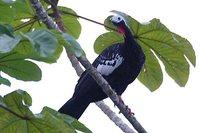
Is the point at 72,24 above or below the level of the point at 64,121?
above

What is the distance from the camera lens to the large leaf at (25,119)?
8.09ft

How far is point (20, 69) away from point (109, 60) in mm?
1463

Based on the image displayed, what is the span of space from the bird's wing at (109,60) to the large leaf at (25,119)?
4.67 feet

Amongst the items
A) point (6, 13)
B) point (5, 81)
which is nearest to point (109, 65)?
point (6, 13)

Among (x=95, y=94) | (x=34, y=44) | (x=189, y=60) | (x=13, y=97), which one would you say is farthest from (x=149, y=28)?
(x=34, y=44)

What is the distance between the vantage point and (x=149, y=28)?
369 centimetres

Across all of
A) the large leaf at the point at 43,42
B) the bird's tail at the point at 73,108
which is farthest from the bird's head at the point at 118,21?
the large leaf at the point at 43,42

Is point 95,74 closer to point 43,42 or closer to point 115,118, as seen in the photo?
point 115,118

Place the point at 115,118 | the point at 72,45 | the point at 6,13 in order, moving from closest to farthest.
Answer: the point at 72,45 → the point at 6,13 → the point at 115,118

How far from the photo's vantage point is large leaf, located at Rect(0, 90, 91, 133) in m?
2.47

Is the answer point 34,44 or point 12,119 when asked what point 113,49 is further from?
point 34,44

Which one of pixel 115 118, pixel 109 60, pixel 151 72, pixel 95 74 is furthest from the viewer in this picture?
pixel 109 60

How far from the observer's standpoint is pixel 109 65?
405 centimetres

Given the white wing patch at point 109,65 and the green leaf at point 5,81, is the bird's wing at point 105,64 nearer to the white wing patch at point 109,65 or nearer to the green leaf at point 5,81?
the white wing patch at point 109,65
